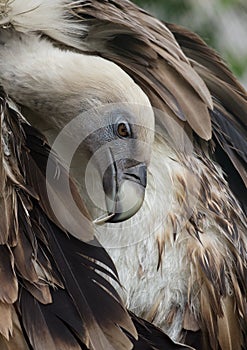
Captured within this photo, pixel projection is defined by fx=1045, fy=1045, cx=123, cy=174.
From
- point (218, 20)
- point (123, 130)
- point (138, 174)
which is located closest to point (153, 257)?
point (138, 174)

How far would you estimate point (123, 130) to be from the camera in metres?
2.14

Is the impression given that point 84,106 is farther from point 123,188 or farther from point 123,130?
point 123,188

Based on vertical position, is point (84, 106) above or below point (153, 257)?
above

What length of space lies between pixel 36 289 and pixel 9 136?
285mm

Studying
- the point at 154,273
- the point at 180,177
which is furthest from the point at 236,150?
the point at 154,273

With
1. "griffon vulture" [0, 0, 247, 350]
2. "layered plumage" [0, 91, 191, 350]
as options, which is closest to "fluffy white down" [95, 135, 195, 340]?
"griffon vulture" [0, 0, 247, 350]

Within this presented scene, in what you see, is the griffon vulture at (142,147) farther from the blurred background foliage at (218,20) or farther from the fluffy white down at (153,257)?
the blurred background foliage at (218,20)

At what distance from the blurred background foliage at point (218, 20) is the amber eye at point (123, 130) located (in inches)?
33.0

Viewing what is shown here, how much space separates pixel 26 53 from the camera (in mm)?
2066

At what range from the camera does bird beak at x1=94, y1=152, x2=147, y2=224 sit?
1880 mm

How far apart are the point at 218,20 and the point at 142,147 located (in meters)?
1.02

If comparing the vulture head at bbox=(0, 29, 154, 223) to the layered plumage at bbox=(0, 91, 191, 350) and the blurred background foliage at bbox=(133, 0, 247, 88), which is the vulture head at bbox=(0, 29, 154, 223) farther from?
the blurred background foliage at bbox=(133, 0, 247, 88)

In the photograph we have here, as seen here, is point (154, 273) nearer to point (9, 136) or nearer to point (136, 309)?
point (136, 309)

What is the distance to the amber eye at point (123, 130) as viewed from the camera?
6.99 ft
